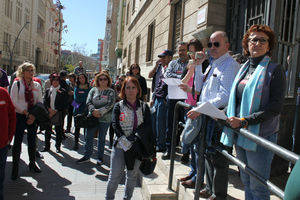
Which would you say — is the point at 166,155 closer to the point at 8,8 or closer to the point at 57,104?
the point at 57,104

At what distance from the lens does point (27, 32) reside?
166 ft

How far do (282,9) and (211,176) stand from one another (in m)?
3.42

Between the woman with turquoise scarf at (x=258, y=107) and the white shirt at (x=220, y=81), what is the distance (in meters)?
0.30

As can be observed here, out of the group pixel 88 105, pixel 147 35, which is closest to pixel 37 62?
pixel 147 35

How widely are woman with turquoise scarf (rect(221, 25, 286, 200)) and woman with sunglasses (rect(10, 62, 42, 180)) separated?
3.66 metres

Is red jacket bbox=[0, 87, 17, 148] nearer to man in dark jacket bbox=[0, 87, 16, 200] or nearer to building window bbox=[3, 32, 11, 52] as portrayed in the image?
man in dark jacket bbox=[0, 87, 16, 200]

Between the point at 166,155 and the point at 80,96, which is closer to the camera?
the point at 166,155

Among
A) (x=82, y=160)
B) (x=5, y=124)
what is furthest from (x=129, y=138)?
(x=82, y=160)

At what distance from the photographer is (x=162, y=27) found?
11062mm

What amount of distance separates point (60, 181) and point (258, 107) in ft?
12.3

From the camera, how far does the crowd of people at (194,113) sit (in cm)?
228

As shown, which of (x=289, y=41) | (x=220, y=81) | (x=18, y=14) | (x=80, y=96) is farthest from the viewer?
(x=18, y=14)

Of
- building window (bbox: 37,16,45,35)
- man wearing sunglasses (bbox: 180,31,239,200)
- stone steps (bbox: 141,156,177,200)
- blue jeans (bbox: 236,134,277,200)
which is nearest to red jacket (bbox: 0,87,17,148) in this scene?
stone steps (bbox: 141,156,177,200)

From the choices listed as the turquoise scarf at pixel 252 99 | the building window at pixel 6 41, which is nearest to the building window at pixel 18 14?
the building window at pixel 6 41
